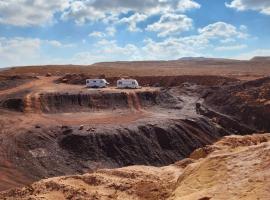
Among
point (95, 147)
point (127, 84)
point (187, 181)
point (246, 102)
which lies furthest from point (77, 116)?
point (187, 181)

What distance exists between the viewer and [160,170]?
18.3m

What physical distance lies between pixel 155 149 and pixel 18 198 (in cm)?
2503

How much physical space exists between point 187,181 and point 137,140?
2682cm

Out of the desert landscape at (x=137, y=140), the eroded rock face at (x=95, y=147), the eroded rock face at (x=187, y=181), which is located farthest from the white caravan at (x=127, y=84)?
the eroded rock face at (x=187, y=181)

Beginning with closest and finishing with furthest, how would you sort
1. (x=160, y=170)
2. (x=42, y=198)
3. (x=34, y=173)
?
(x=42, y=198)
(x=160, y=170)
(x=34, y=173)

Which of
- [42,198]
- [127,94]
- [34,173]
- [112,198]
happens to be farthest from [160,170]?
[127,94]

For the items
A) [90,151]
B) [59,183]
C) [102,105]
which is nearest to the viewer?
[59,183]

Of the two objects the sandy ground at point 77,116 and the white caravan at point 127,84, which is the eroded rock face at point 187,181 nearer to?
the sandy ground at point 77,116

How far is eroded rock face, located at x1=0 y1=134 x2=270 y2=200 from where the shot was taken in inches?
426

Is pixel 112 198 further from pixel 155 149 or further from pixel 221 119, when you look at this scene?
pixel 221 119

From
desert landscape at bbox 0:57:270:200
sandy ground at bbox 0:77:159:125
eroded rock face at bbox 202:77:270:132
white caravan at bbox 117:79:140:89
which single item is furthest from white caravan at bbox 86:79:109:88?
eroded rock face at bbox 202:77:270:132

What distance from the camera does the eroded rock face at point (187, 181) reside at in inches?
426

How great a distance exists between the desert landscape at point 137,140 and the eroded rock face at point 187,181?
0.12ft

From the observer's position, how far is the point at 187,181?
1273cm
